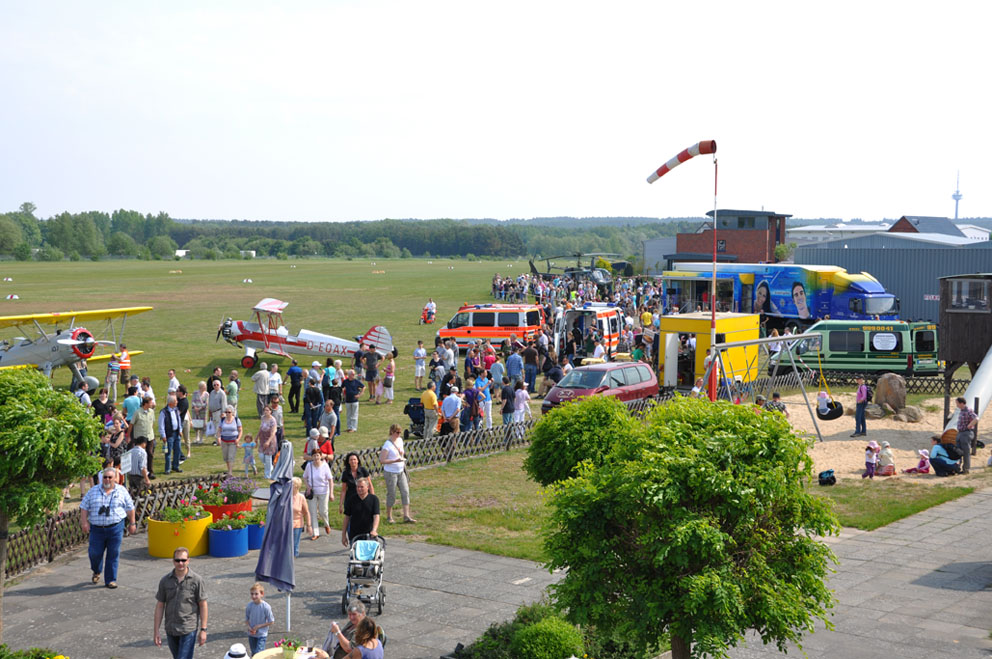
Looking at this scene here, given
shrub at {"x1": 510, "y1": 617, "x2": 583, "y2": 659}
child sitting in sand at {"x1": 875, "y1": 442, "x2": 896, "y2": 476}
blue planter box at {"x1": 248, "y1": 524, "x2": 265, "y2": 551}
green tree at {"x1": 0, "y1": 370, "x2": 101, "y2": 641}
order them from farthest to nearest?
child sitting in sand at {"x1": 875, "y1": 442, "x2": 896, "y2": 476}, blue planter box at {"x1": 248, "y1": 524, "x2": 265, "y2": 551}, shrub at {"x1": 510, "y1": 617, "x2": 583, "y2": 659}, green tree at {"x1": 0, "y1": 370, "x2": 101, "y2": 641}

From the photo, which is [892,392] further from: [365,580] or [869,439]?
[365,580]

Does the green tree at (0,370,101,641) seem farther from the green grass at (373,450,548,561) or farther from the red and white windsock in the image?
the red and white windsock

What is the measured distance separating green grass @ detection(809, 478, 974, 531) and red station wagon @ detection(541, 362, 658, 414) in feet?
20.0

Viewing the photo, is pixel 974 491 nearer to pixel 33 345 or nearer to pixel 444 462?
pixel 444 462

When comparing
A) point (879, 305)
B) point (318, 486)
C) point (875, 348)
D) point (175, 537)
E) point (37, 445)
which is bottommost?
point (175, 537)

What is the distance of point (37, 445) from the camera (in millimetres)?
8891

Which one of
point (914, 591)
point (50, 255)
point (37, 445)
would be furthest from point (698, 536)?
point (50, 255)

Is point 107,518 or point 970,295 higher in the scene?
point 970,295

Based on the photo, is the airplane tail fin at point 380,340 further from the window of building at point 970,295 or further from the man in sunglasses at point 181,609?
the man in sunglasses at point 181,609

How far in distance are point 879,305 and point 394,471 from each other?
93.7 ft

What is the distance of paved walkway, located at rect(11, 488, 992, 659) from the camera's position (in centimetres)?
1059

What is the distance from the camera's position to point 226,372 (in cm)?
3366

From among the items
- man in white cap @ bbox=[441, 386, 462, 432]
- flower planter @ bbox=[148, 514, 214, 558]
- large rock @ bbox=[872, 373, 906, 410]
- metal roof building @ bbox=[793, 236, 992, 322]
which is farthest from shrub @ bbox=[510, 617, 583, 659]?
metal roof building @ bbox=[793, 236, 992, 322]

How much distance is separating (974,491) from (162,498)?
15.0 m
